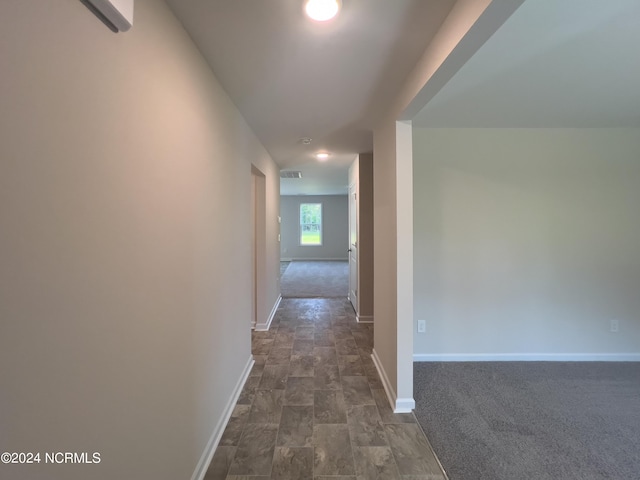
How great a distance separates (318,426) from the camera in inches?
72.2

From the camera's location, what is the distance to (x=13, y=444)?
55 cm

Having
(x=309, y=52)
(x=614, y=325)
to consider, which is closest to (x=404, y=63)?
(x=309, y=52)

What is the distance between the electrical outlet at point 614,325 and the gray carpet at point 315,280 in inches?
138

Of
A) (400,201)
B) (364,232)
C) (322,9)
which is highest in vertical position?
(322,9)

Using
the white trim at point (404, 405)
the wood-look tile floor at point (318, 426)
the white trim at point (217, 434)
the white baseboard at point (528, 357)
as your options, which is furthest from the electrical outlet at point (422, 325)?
the white trim at point (217, 434)

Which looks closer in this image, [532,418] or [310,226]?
[532,418]

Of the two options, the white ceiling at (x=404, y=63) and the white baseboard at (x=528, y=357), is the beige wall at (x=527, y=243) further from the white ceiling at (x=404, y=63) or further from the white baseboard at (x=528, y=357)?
the white ceiling at (x=404, y=63)

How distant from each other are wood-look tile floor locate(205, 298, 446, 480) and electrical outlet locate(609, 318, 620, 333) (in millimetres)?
2417

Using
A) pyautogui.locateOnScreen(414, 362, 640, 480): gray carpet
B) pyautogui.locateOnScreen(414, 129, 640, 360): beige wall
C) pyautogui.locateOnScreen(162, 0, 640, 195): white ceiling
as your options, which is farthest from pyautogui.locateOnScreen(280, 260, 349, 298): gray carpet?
pyautogui.locateOnScreen(162, 0, 640, 195): white ceiling

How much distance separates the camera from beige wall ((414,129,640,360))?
2697 mm

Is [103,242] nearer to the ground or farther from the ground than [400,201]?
nearer to the ground

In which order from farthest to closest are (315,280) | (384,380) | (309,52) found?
(315,280) < (384,380) < (309,52)

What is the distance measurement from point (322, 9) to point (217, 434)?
91.9 inches

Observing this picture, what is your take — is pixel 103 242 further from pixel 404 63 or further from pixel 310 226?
pixel 310 226
